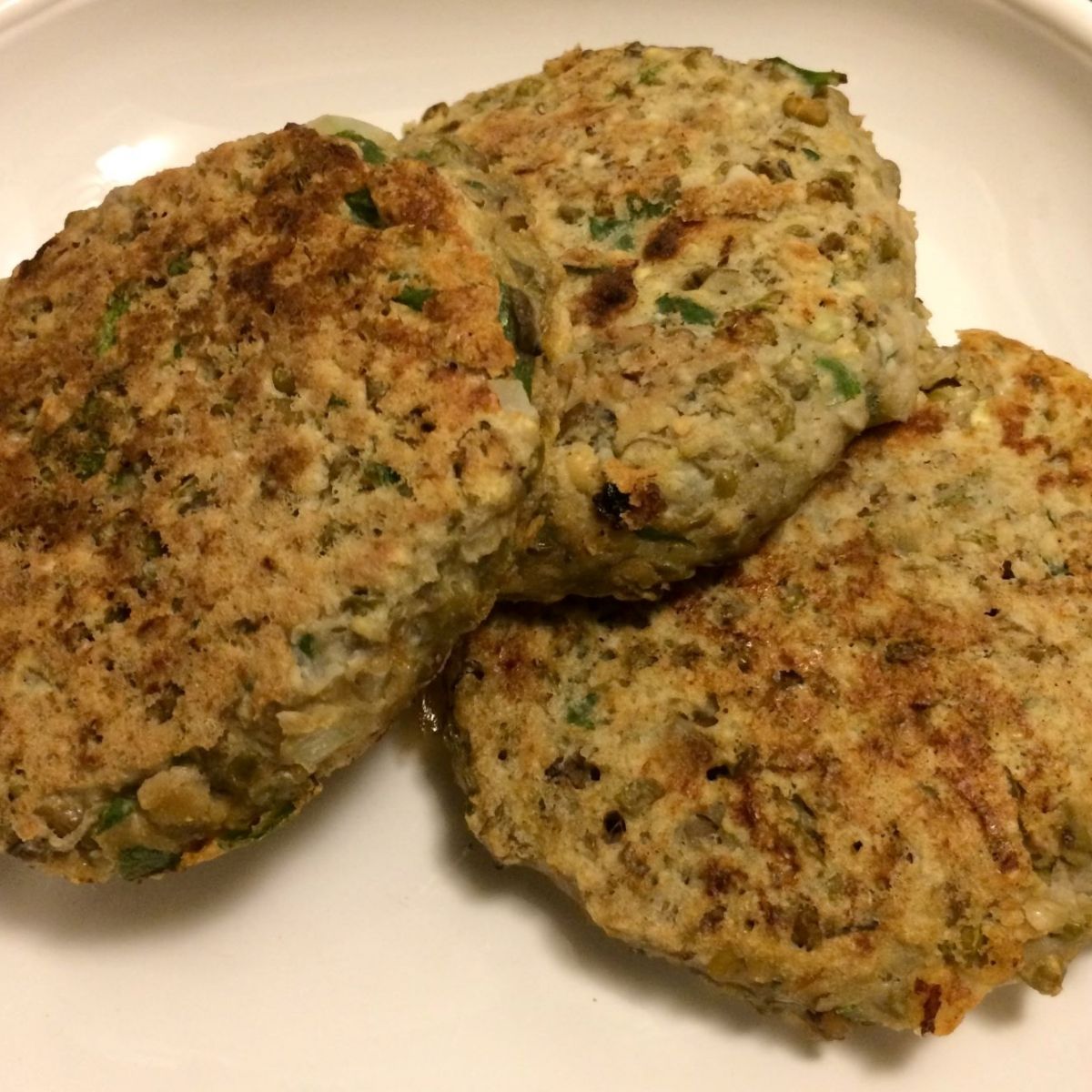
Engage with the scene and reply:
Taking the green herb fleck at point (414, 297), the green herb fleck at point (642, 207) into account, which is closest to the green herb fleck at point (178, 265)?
the green herb fleck at point (414, 297)

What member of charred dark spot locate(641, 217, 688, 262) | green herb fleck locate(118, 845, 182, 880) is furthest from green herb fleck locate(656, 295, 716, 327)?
green herb fleck locate(118, 845, 182, 880)

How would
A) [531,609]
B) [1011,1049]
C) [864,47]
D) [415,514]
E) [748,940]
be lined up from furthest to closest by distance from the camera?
[864,47], [531,609], [1011,1049], [748,940], [415,514]

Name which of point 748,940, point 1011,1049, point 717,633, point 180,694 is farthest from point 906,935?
point 180,694

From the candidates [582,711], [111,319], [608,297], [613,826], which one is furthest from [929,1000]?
[111,319]

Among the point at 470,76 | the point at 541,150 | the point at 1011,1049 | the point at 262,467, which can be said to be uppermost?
the point at 262,467

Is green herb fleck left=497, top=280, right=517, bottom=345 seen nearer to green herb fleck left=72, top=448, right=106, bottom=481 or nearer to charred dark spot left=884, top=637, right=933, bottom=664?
green herb fleck left=72, top=448, right=106, bottom=481

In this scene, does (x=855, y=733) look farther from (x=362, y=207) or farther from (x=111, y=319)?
(x=111, y=319)

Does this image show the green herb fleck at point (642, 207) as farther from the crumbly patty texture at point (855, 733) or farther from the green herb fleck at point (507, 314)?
the crumbly patty texture at point (855, 733)

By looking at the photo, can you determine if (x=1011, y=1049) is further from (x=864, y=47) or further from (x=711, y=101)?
(x=864, y=47)
